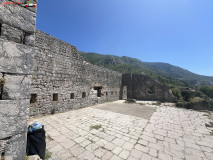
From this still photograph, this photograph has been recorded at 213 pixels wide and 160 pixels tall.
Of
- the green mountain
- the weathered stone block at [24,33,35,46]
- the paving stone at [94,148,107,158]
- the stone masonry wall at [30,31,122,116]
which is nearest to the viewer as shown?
the weathered stone block at [24,33,35,46]

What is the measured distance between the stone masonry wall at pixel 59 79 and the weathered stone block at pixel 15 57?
380 centimetres

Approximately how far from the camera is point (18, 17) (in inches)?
55.7

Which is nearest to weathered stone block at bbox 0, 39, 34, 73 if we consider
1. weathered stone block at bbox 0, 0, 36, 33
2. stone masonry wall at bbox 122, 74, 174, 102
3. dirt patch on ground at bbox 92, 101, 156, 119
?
weathered stone block at bbox 0, 0, 36, 33

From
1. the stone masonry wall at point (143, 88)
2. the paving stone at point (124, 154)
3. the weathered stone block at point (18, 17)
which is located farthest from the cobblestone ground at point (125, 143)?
the stone masonry wall at point (143, 88)

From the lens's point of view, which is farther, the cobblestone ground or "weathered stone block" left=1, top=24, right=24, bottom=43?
the cobblestone ground

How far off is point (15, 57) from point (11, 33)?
0.35 m

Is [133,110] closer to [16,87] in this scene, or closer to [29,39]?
[16,87]

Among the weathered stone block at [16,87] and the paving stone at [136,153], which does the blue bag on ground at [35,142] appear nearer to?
the weathered stone block at [16,87]

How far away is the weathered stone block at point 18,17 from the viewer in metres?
1.29

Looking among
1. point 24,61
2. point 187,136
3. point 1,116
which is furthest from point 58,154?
point 187,136

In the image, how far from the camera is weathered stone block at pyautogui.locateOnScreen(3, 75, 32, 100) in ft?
4.32

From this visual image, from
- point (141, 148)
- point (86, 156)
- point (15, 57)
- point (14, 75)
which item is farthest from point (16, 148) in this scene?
point (141, 148)

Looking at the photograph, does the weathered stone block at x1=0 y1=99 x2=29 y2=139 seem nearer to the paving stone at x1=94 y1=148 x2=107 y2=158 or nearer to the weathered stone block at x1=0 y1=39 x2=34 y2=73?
the weathered stone block at x1=0 y1=39 x2=34 y2=73

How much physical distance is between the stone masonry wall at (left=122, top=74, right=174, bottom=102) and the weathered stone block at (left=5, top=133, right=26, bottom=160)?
1337 cm
